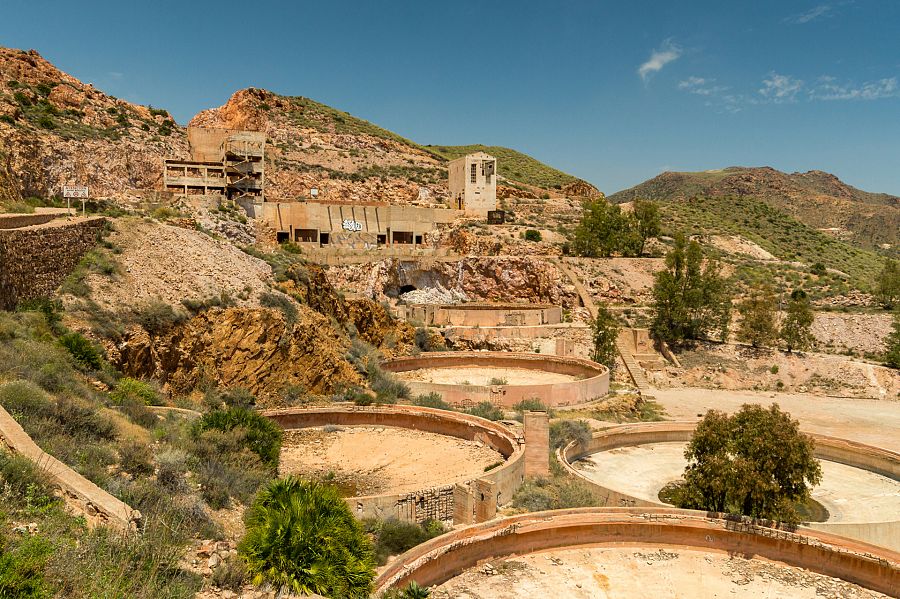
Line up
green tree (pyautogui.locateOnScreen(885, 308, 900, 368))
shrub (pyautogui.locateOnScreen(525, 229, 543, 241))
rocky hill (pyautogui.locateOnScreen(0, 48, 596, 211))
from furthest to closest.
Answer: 1. shrub (pyautogui.locateOnScreen(525, 229, 543, 241))
2. rocky hill (pyautogui.locateOnScreen(0, 48, 596, 211))
3. green tree (pyautogui.locateOnScreen(885, 308, 900, 368))

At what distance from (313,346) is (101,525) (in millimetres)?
14262

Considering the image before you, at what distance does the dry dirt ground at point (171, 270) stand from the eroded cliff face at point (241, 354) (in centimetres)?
110

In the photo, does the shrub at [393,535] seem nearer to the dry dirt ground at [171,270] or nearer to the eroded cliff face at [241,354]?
the eroded cliff face at [241,354]

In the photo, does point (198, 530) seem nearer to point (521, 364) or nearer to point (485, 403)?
point (485, 403)

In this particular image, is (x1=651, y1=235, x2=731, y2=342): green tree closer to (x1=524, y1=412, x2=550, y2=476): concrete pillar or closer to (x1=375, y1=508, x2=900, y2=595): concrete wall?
(x1=524, y1=412, x2=550, y2=476): concrete pillar

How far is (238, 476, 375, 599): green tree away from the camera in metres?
7.16

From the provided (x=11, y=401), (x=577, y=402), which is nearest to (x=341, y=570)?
(x=11, y=401)

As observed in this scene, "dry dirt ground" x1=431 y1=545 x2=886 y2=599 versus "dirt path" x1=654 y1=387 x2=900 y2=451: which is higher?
"dry dirt ground" x1=431 y1=545 x2=886 y2=599

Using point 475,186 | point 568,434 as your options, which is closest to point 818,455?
point 568,434

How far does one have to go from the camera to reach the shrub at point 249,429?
491 inches

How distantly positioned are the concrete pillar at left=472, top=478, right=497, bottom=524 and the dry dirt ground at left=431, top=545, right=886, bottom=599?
1148 mm

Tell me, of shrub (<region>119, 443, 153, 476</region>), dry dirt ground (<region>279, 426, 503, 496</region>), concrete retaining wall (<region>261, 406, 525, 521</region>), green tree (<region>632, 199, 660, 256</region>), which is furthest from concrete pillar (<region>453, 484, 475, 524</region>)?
green tree (<region>632, 199, 660, 256</region>)

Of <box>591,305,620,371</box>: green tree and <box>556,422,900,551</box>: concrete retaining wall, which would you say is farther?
<box>591,305,620,371</box>: green tree

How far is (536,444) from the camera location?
47.9 feet
